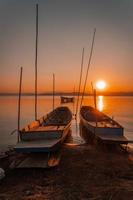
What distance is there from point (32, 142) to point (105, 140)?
4.12 meters

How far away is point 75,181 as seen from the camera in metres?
8.44

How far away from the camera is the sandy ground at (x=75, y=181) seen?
7.27m

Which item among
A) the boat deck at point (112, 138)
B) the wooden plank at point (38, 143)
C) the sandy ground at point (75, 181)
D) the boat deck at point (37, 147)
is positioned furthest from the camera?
the boat deck at point (112, 138)

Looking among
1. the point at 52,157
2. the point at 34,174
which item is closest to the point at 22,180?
the point at 34,174

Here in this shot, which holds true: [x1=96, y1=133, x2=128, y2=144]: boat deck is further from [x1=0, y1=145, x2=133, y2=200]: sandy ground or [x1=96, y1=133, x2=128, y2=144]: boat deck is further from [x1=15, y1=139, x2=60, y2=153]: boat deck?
[x1=15, y1=139, x2=60, y2=153]: boat deck

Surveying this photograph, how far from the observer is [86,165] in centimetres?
1025

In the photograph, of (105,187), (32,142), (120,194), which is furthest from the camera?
(32,142)

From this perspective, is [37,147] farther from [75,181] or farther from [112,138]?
[112,138]

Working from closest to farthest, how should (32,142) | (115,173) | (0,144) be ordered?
(115,173)
(32,142)
(0,144)

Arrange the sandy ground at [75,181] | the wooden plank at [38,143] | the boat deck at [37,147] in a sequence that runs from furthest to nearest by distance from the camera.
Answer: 1. the wooden plank at [38,143]
2. the boat deck at [37,147]
3. the sandy ground at [75,181]

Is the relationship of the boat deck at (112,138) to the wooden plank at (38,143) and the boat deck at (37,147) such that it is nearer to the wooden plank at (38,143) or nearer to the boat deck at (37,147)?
the wooden plank at (38,143)

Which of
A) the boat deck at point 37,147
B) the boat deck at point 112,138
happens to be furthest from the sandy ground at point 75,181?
the boat deck at point 112,138

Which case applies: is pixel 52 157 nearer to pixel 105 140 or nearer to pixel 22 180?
pixel 22 180

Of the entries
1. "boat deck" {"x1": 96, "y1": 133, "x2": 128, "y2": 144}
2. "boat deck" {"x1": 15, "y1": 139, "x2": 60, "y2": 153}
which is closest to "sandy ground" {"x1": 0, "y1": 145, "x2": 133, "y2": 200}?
"boat deck" {"x1": 15, "y1": 139, "x2": 60, "y2": 153}
